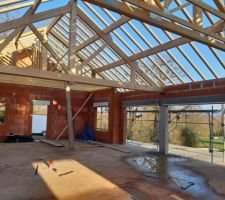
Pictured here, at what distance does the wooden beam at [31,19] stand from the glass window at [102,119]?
22.8 ft

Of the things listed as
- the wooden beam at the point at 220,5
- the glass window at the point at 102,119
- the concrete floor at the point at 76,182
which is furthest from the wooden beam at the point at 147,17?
the glass window at the point at 102,119

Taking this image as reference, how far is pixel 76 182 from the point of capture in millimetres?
5711

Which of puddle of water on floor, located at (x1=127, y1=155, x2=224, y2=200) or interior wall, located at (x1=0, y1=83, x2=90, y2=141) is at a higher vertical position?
interior wall, located at (x1=0, y1=83, x2=90, y2=141)

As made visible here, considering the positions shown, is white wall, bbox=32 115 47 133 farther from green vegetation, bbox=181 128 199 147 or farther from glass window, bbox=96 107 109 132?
green vegetation, bbox=181 128 199 147

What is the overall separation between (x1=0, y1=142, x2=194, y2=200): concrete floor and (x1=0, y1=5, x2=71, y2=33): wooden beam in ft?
13.4

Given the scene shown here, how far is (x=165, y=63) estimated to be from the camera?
996 centimetres

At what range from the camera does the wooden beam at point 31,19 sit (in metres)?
7.58

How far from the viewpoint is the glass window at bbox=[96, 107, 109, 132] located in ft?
48.9

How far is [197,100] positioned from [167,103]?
157cm

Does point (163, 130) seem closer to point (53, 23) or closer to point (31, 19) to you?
point (31, 19)

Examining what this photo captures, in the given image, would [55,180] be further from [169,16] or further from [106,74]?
[106,74]

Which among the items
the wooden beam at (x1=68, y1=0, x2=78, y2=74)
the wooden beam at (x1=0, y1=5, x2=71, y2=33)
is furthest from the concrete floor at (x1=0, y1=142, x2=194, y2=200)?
the wooden beam at (x1=0, y1=5, x2=71, y2=33)

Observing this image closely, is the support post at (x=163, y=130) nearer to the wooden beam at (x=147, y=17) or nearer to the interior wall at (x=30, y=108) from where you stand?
the interior wall at (x=30, y=108)

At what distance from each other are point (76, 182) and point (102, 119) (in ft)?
31.6
